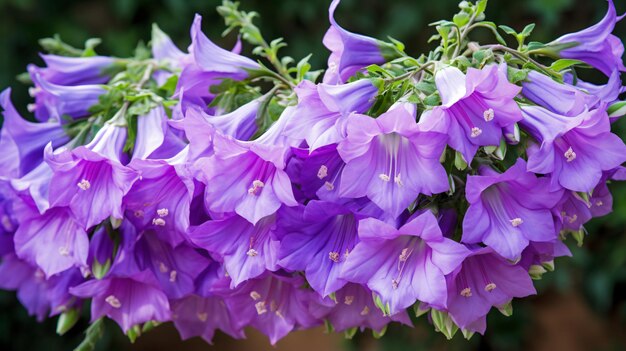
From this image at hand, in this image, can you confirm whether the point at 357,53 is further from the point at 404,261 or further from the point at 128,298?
the point at 128,298

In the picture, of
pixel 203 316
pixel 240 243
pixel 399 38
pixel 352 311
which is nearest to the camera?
pixel 240 243

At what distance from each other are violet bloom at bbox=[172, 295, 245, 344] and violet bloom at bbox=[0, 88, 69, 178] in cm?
30

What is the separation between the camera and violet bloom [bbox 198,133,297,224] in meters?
0.99

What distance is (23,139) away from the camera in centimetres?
125

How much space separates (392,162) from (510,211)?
0.15 meters


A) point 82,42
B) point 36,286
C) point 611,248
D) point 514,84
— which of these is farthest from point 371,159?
point 82,42

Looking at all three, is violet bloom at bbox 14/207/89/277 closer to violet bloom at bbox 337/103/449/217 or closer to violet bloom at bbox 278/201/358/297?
violet bloom at bbox 278/201/358/297

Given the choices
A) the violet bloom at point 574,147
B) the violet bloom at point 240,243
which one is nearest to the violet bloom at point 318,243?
the violet bloom at point 240,243

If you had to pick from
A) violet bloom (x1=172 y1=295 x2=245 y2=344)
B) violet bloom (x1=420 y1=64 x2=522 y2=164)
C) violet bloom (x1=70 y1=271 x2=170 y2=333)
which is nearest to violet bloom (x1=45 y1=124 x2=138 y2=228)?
violet bloom (x1=70 y1=271 x2=170 y2=333)

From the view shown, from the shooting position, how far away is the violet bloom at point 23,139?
1237mm

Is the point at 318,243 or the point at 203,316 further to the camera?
the point at 203,316

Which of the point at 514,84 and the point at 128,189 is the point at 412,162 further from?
the point at 128,189

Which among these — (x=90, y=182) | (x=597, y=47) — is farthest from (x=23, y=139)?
(x=597, y=47)

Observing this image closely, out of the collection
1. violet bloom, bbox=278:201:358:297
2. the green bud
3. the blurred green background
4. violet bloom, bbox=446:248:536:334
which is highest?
violet bloom, bbox=278:201:358:297
